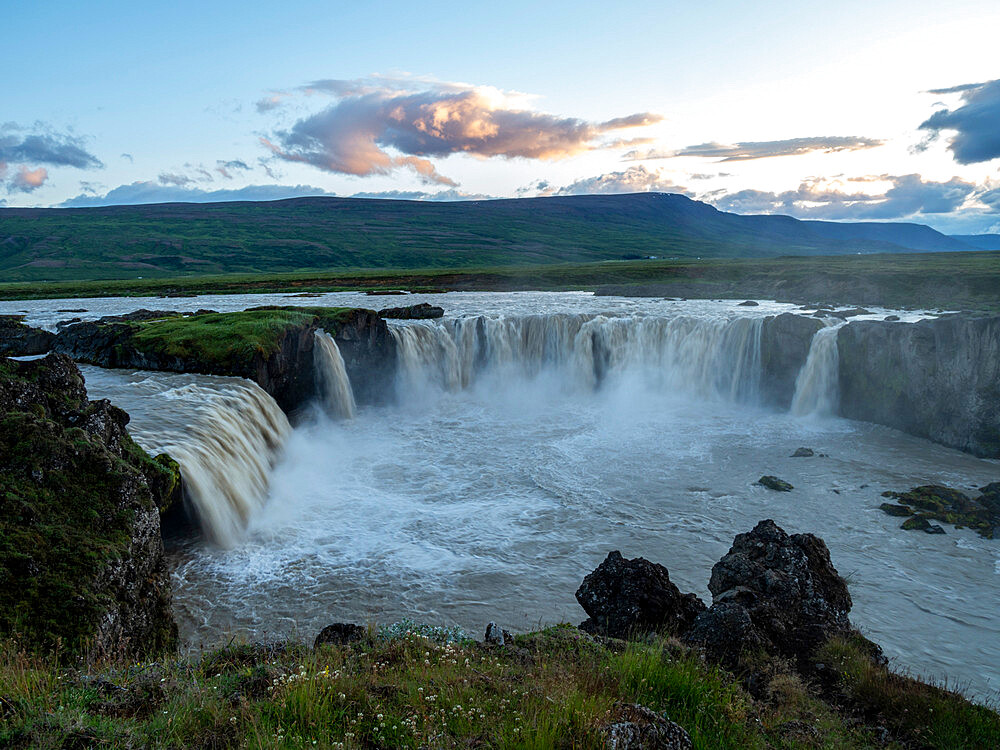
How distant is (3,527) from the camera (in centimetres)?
1020

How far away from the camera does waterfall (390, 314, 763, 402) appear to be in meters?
41.8

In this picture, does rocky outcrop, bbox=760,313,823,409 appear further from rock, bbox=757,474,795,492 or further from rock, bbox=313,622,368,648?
rock, bbox=313,622,368,648

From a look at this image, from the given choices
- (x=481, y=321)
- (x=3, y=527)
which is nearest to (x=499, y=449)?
(x=481, y=321)

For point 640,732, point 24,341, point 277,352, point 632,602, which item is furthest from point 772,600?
point 24,341

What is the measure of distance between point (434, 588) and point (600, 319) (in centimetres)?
3363

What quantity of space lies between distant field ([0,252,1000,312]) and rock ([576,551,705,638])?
165 ft

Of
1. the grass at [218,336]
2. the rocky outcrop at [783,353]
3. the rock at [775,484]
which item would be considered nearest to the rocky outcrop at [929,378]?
the rocky outcrop at [783,353]

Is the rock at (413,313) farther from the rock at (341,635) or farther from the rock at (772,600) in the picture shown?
the rock at (341,635)

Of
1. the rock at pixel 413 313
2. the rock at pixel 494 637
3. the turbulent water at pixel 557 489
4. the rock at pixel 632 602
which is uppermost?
the rock at pixel 413 313

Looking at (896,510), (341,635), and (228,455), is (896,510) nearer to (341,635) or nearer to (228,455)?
(341,635)

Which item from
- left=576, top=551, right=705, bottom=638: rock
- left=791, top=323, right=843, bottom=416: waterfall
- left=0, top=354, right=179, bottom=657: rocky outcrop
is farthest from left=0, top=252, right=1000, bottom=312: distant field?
left=0, top=354, right=179, bottom=657: rocky outcrop

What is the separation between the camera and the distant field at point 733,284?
195 ft

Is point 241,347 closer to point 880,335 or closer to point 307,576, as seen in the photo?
point 307,576

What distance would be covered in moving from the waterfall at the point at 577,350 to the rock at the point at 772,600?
29403mm
